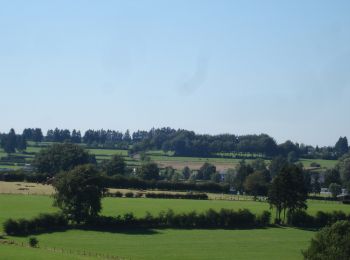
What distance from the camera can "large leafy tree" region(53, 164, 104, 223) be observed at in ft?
263

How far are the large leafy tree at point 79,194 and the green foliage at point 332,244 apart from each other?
3469 cm

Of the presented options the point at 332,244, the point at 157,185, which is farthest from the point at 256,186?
the point at 332,244

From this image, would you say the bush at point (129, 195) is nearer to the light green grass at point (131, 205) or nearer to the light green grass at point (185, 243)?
the light green grass at point (131, 205)

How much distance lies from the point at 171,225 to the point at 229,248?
1578cm

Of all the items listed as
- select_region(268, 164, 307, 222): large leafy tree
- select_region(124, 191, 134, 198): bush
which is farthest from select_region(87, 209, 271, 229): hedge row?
select_region(124, 191, 134, 198): bush

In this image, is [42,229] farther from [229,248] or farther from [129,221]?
[229,248]

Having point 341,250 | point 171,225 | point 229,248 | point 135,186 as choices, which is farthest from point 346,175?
point 341,250

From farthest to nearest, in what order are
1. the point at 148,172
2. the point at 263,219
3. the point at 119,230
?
the point at 148,172 < the point at 263,219 < the point at 119,230

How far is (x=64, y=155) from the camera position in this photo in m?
153

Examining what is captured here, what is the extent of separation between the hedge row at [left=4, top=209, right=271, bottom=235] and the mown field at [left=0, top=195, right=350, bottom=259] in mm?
2645

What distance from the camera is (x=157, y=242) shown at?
2739 inches

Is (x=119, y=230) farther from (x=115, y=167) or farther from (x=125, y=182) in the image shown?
(x=115, y=167)

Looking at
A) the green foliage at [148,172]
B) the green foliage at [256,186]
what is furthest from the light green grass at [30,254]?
the green foliage at [148,172]

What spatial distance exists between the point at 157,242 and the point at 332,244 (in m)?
23.4
